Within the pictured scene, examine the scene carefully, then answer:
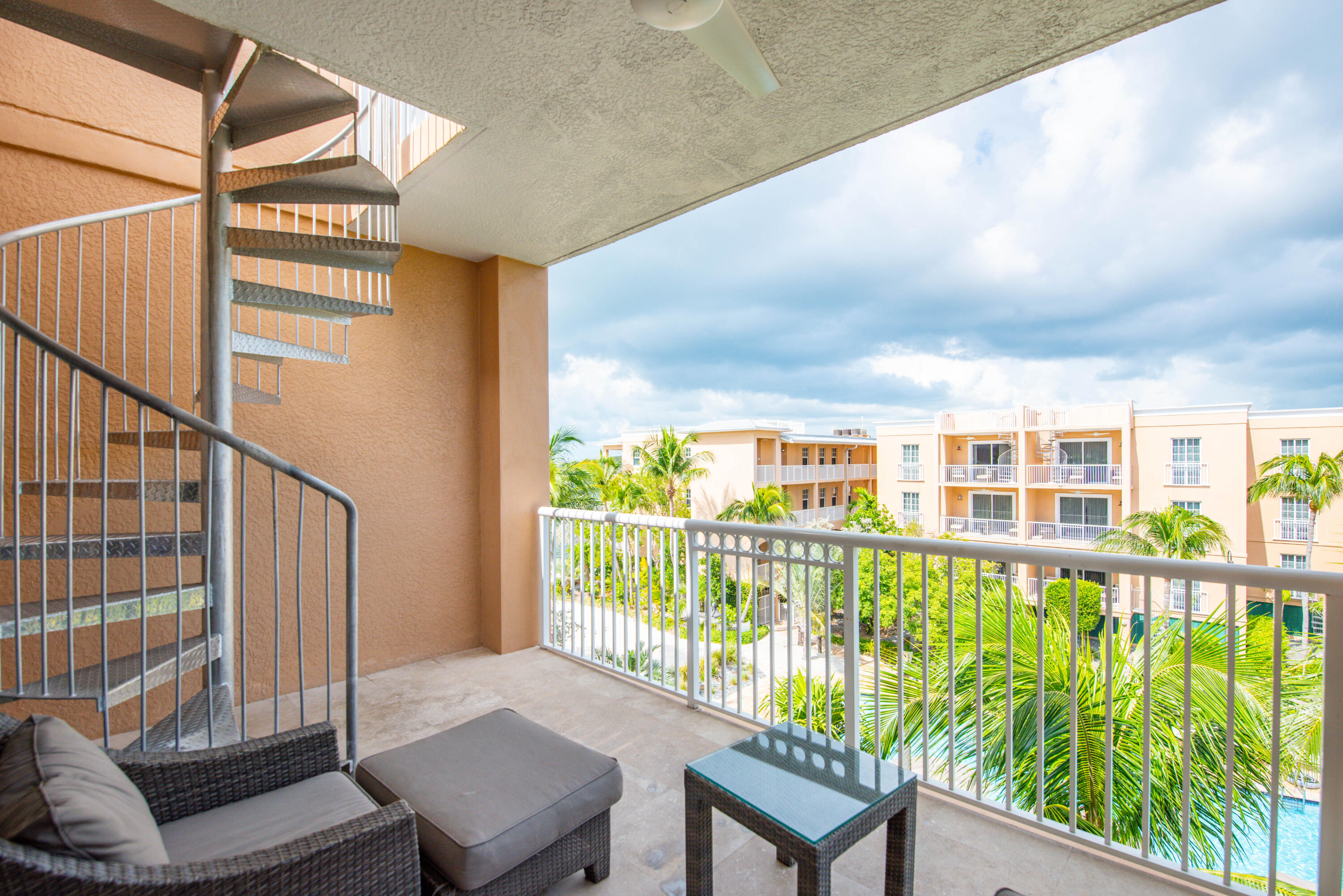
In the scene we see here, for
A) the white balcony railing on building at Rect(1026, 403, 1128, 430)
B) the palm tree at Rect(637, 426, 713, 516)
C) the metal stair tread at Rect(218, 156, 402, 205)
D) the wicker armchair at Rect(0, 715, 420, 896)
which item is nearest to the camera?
the wicker armchair at Rect(0, 715, 420, 896)

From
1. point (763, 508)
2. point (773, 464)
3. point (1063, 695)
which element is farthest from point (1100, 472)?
point (1063, 695)

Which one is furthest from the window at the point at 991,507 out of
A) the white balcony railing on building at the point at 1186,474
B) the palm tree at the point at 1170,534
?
the white balcony railing on building at the point at 1186,474

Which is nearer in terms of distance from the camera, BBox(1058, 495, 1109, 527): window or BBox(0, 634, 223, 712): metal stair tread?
BBox(0, 634, 223, 712): metal stair tread

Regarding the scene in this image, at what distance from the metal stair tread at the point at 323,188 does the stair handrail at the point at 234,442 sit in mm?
862

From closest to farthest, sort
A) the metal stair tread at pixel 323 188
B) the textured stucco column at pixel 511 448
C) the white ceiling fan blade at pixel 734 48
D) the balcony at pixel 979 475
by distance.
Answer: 1. the white ceiling fan blade at pixel 734 48
2. the metal stair tread at pixel 323 188
3. the textured stucco column at pixel 511 448
4. the balcony at pixel 979 475

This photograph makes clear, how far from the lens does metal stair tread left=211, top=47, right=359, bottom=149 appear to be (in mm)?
2193

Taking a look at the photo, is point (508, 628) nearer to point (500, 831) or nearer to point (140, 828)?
point (500, 831)

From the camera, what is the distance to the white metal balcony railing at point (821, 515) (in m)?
25.9

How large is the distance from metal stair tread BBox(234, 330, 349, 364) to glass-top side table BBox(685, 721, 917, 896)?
7.84 feet

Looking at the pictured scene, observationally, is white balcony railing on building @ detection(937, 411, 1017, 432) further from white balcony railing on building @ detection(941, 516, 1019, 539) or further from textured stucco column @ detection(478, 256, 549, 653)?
textured stucco column @ detection(478, 256, 549, 653)

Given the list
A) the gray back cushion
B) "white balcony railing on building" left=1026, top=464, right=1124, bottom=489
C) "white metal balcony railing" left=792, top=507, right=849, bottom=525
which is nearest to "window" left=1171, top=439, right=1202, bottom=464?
"white balcony railing on building" left=1026, top=464, right=1124, bottom=489

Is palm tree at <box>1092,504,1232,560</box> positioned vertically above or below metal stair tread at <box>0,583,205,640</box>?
below

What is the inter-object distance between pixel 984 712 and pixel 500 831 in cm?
182

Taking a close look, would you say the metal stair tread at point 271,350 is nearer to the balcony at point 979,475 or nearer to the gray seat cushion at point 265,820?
the gray seat cushion at point 265,820
